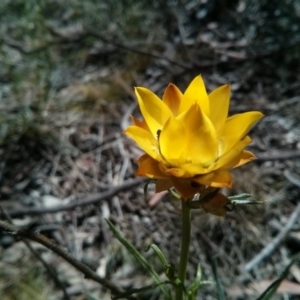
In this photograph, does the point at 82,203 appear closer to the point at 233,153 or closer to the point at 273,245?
the point at 273,245

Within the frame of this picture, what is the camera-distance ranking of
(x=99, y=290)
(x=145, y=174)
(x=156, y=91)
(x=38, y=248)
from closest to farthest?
1. (x=145, y=174)
2. (x=99, y=290)
3. (x=38, y=248)
4. (x=156, y=91)

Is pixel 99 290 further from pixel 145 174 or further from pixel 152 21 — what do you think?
pixel 152 21

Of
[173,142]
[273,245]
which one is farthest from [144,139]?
[273,245]

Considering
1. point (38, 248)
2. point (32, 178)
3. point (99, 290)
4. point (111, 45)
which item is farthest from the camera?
point (111, 45)

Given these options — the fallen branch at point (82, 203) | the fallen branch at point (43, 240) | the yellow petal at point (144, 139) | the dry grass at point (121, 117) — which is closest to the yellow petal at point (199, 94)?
the yellow petal at point (144, 139)

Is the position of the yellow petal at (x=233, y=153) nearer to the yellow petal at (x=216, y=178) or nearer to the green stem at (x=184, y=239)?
the yellow petal at (x=216, y=178)

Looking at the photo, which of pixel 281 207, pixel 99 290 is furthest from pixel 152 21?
pixel 99 290

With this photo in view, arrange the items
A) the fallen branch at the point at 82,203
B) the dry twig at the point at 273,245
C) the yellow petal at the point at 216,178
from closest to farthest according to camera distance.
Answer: the yellow petal at the point at 216,178 < the dry twig at the point at 273,245 < the fallen branch at the point at 82,203

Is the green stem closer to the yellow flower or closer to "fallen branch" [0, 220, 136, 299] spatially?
the yellow flower
